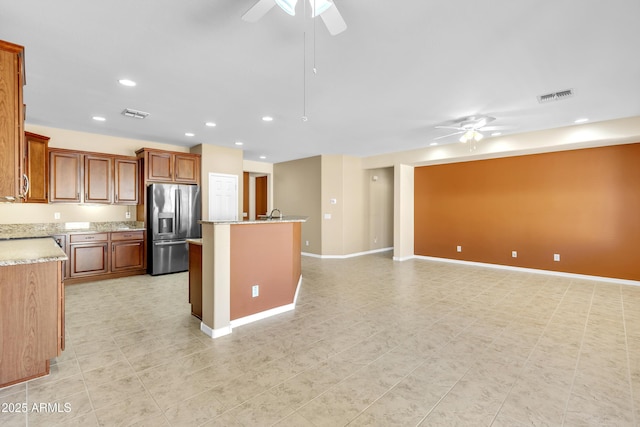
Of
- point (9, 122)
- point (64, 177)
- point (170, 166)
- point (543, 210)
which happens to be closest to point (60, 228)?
point (64, 177)

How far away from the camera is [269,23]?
213 cm

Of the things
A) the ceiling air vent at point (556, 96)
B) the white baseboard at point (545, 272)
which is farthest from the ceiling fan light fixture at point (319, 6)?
the white baseboard at point (545, 272)

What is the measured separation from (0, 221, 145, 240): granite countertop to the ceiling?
1.75m

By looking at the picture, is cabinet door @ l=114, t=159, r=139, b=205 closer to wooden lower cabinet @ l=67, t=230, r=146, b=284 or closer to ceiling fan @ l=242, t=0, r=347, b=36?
wooden lower cabinet @ l=67, t=230, r=146, b=284

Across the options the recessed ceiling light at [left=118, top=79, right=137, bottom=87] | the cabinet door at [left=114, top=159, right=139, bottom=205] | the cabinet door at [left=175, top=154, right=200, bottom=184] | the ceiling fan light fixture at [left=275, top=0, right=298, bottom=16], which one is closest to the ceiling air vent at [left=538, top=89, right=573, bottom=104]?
the ceiling fan light fixture at [left=275, top=0, right=298, bottom=16]

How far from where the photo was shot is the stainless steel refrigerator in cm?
529

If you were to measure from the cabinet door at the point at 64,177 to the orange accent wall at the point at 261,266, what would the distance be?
3.78 metres

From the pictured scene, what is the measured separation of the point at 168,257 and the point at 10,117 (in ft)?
12.4

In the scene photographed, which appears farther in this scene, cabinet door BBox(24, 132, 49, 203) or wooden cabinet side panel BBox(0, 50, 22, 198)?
cabinet door BBox(24, 132, 49, 203)

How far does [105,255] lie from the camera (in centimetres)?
502

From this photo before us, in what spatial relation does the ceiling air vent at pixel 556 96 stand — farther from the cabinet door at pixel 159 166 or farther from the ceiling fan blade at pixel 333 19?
the cabinet door at pixel 159 166

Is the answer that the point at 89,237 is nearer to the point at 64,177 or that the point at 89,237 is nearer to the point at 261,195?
the point at 64,177

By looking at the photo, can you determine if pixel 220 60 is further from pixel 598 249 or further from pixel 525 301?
pixel 598 249

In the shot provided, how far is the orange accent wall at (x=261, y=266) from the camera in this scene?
10.0 ft
